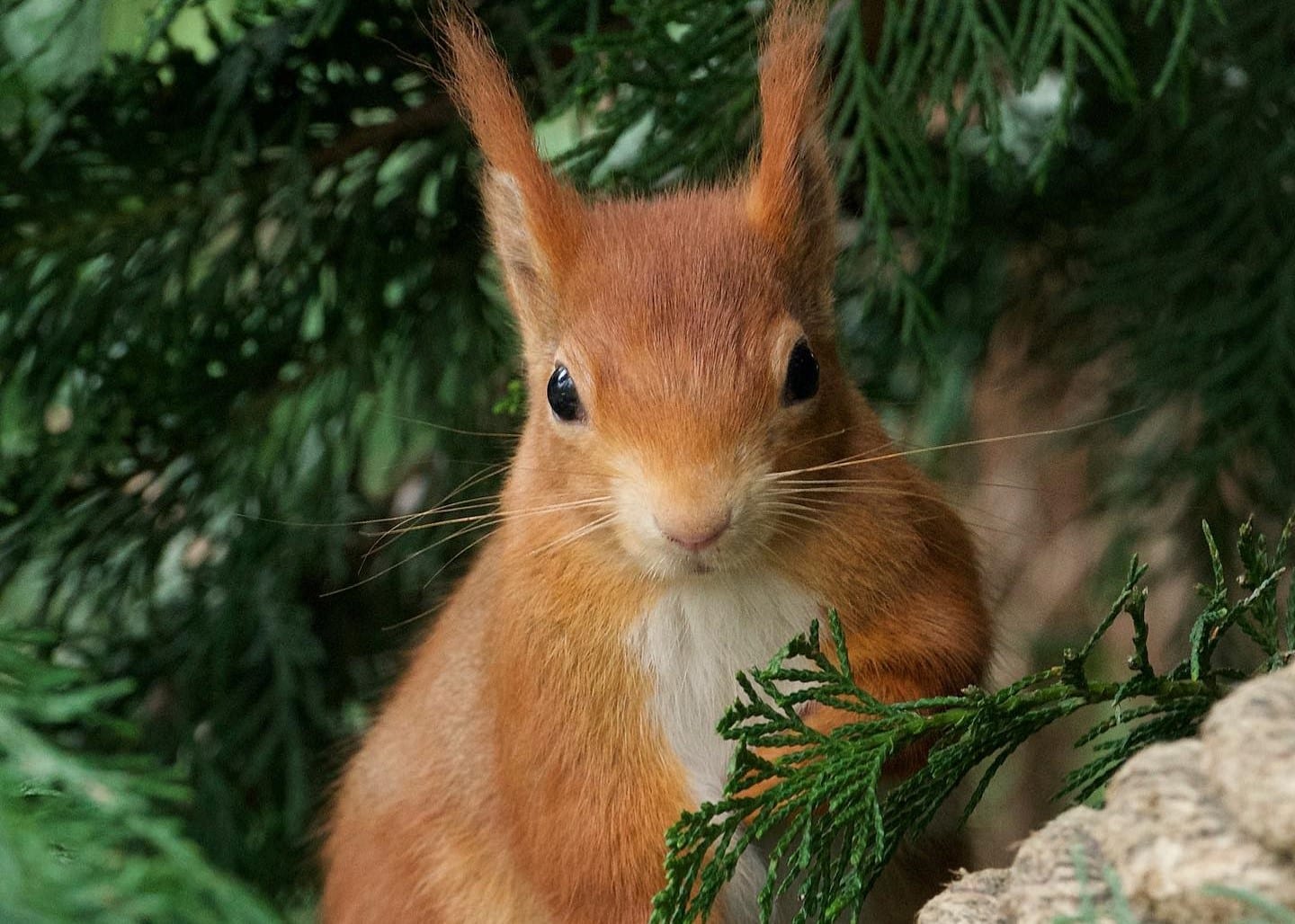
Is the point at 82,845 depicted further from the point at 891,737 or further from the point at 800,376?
the point at 800,376

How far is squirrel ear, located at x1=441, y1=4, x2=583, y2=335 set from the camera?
163cm

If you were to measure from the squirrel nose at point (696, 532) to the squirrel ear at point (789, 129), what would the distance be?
398mm

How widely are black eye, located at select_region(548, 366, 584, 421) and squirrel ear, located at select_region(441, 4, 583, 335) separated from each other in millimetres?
145

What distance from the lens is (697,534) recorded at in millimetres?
1319

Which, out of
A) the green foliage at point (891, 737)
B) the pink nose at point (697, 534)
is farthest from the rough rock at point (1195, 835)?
the pink nose at point (697, 534)

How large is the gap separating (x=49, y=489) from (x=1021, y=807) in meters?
1.84

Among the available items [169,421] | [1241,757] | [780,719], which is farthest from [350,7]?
[1241,757]

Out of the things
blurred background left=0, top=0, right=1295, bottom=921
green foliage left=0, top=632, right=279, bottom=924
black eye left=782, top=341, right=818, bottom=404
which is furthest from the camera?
blurred background left=0, top=0, right=1295, bottom=921

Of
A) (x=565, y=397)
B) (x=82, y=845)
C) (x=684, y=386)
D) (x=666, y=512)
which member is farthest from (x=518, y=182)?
(x=82, y=845)

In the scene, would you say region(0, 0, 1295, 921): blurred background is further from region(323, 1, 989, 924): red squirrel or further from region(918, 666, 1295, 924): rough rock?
region(918, 666, 1295, 924): rough rock

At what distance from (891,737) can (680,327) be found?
450 millimetres

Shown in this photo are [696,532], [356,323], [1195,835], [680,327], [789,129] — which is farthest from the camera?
[356,323]

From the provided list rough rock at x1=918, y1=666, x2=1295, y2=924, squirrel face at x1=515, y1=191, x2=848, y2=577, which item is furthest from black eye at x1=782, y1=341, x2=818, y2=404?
rough rock at x1=918, y1=666, x2=1295, y2=924

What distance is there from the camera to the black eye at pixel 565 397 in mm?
1507
